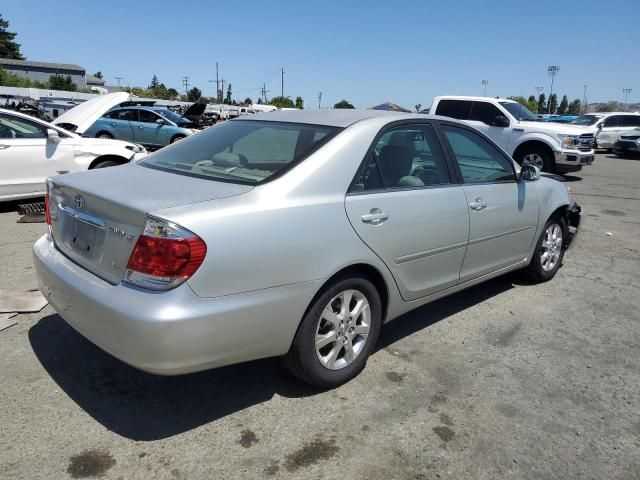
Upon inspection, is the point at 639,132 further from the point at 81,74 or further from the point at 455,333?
the point at 81,74

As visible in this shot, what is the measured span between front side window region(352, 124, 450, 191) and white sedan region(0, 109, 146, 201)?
19.2ft

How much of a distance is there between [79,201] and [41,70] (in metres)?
115

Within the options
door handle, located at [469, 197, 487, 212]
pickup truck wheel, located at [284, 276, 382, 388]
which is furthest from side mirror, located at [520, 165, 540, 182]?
pickup truck wheel, located at [284, 276, 382, 388]

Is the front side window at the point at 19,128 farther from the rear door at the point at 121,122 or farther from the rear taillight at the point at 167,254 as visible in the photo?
the rear door at the point at 121,122

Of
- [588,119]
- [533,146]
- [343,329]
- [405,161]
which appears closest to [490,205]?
[405,161]

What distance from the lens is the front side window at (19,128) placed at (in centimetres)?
739

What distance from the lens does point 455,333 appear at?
4043mm

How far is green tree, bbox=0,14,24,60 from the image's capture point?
87.8 metres

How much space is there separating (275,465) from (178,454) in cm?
47

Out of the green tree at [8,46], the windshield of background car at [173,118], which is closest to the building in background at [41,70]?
the green tree at [8,46]

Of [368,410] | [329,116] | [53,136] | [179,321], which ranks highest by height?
[329,116]

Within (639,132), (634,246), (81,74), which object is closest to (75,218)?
(634,246)

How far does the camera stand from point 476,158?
13.9ft

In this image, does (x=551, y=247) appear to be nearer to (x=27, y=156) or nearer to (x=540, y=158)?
(x=27, y=156)
